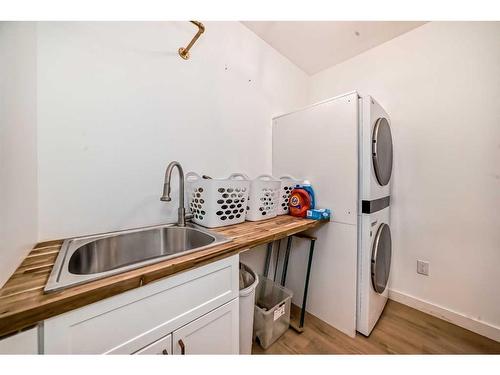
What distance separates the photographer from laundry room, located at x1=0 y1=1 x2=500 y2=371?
2.13ft

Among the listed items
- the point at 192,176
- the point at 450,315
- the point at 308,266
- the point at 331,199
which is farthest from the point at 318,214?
the point at 450,315

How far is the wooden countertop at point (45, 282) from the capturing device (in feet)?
1.43

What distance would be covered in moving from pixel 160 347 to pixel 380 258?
152cm

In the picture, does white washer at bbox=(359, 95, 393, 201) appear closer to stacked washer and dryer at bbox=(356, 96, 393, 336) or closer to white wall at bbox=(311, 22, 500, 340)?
stacked washer and dryer at bbox=(356, 96, 393, 336)

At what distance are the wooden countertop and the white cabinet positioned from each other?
1.4 inches

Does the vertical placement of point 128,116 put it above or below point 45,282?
above

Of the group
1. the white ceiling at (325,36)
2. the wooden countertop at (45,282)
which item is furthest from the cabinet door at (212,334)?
the white ceiling at (325,36)

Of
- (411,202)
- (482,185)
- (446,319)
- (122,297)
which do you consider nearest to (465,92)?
Answer: (482,185)

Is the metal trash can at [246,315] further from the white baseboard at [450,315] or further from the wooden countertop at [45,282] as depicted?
the white baseboard at [450,315]

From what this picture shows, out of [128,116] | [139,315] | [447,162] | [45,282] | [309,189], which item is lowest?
[139,315]

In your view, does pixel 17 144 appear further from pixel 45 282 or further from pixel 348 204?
pixel 348 204

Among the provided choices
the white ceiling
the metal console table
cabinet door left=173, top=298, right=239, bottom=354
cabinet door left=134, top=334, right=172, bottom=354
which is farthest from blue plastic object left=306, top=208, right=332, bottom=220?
the white ceiling

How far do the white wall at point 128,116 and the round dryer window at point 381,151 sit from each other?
1.00 meters

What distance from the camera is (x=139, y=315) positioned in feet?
2.04
